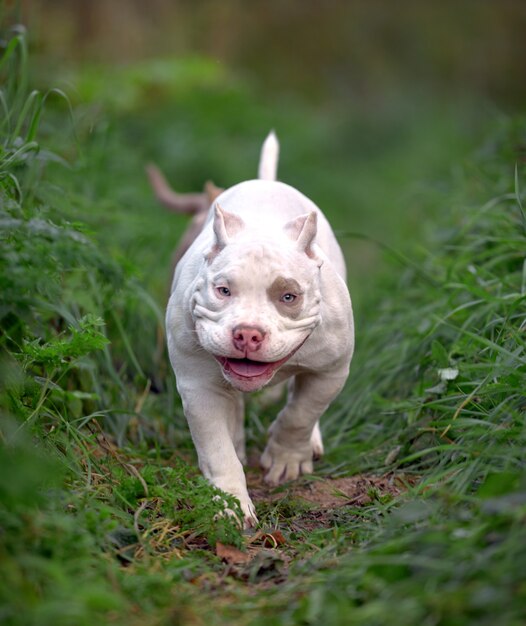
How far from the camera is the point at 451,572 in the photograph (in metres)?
2.77

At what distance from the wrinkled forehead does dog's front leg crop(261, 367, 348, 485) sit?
65cm

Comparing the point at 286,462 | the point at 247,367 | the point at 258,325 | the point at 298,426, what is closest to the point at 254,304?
the point at 258,325

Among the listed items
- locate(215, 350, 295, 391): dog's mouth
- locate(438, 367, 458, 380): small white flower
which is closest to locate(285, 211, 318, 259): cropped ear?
locate(215, 350, 295, 391): dog's mouth

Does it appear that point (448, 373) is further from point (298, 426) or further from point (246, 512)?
point (246, 512)

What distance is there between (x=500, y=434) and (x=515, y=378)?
34 centimetres

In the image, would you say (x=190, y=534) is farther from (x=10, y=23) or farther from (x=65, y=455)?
(x=10, y=23)

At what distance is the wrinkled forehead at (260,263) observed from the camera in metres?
3.63

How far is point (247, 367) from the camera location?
369 cm

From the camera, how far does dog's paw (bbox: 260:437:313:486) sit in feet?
14.9

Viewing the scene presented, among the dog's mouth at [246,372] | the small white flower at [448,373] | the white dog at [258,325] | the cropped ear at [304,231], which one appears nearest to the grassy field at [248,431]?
the small white flower at [448,373]

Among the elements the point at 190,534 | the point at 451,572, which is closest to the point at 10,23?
the point at 190,534

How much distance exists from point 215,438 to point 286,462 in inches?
26.4

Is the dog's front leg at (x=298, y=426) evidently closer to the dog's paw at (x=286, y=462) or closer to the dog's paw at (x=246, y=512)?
the dog's paw at (x=286, y=462)

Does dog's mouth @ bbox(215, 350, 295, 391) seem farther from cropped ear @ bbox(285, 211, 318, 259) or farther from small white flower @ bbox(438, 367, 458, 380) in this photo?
small white flower @ bbox(438, 367, 458, 380)
